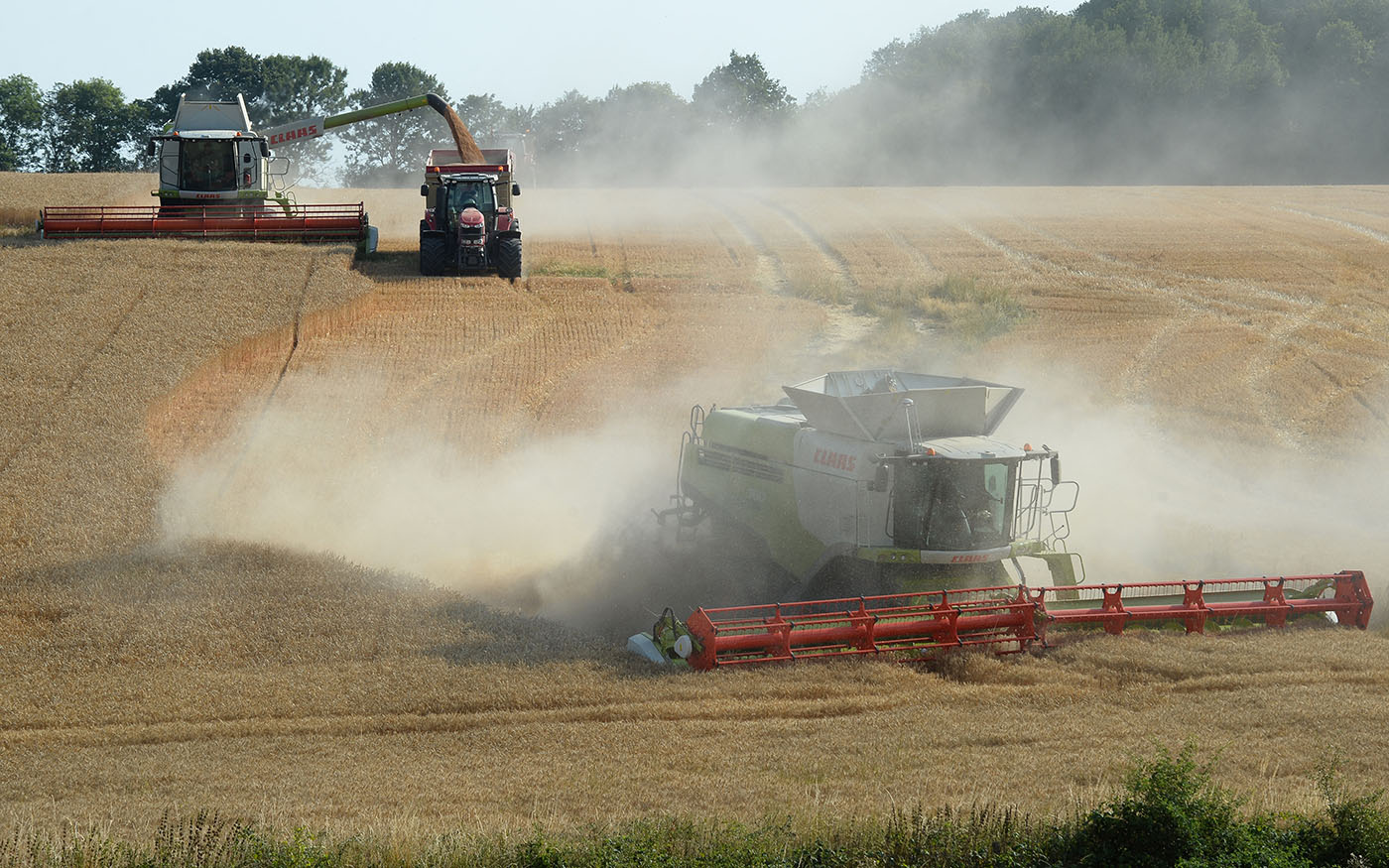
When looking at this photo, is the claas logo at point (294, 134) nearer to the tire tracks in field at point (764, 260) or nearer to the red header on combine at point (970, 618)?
the tire tracks in field at point (764, 260)

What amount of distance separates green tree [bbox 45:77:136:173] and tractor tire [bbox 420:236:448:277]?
51557 mm

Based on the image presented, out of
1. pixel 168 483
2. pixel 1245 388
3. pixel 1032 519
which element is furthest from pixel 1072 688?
pixel 1245 388

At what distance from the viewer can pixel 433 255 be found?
25969mm

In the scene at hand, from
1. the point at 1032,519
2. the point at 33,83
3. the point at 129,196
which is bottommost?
the point at 1032,519

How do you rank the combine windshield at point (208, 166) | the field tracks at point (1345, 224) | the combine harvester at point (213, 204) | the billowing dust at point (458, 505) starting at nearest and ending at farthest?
1. the billowing dust at point (458, 505)
2. the combine harvester at point (213, 204)
3. the combine windshield at point (208, 166)
4. the field tracks at point (1345, 224)

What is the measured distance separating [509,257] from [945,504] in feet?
55.6

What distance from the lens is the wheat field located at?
8461 mm

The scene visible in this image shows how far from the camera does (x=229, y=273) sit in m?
24.0

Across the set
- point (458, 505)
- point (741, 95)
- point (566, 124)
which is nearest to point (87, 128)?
point (566, 124)

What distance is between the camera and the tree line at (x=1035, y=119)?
68.5 m

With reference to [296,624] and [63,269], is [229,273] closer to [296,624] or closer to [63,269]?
[63,269]

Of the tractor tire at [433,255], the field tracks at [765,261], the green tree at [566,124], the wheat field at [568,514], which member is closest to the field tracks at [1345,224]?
the wheat field at [568,514]

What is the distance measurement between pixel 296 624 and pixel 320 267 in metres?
15.0

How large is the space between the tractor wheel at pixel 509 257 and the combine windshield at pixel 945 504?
16761 millimetres
